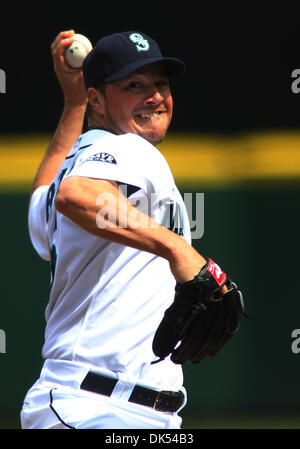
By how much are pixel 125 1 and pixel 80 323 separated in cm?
282

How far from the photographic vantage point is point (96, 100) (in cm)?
221

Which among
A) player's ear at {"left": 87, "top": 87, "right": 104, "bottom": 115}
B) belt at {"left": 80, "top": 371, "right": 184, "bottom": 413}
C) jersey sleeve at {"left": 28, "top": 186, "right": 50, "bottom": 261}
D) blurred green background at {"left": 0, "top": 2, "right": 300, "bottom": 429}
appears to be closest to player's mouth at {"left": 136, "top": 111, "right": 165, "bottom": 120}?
player's ear at {"left": 87, "top": 87, "right": 104, "bottom": 115}

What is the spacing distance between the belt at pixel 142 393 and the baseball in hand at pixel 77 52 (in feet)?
3.45

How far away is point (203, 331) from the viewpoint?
1.85 m

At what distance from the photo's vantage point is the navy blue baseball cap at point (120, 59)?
2.13m

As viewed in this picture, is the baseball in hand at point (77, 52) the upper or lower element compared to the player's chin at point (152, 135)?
upper

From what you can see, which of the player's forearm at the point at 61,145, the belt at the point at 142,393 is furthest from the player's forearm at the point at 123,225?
the player's forearm at the point at 61,145

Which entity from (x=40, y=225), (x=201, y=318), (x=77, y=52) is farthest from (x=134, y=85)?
(x=201, y=318)

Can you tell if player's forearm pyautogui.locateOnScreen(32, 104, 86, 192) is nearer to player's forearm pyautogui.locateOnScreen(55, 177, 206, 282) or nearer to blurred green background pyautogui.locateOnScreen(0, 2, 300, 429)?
player's forearm pyautogui.locateOnScreen(55, 177, 206, 282)

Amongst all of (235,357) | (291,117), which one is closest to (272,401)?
(235,357)

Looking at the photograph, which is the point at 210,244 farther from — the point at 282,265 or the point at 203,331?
the point at 203,331

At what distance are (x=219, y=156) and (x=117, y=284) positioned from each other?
8.09ft

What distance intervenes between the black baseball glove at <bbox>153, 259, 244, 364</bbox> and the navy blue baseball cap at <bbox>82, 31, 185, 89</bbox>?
0.64m

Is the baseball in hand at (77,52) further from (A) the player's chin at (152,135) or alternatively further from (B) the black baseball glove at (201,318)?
(B) the black baseball glove at (201,318)
